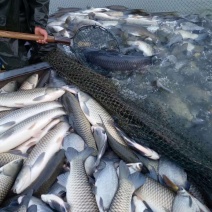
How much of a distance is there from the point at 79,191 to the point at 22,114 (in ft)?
3.36

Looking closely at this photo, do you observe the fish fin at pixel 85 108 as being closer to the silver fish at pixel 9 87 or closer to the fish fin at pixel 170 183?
the silver fish at pixel 9 87

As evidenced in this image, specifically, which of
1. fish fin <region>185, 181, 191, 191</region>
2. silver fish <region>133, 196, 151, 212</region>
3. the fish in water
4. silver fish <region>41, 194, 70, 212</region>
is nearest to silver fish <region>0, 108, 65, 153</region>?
silver fish <region>41, 194, 70, 212</region>

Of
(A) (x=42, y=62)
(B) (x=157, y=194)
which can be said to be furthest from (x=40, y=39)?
(B) (x=157, y=194)

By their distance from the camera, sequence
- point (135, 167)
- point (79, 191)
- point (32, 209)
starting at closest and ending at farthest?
point (32, 209)
point (79, 191)
point (135, 167)

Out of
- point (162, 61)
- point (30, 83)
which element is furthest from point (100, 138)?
point (162, 61)

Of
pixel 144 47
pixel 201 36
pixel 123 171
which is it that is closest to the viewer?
pixel 123 171

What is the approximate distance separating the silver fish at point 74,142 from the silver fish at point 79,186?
153mm

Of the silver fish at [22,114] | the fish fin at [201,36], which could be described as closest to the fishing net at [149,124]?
the silver fish at [22,114]

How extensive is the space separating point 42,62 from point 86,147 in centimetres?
142

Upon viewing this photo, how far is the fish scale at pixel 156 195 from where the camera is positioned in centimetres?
245

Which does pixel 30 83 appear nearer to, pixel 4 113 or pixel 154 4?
pixel 4 113

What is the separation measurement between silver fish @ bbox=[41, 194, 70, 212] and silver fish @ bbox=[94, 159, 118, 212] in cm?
22

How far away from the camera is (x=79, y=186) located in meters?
2.44

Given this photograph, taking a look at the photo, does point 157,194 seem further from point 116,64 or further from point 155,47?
point 155,47
